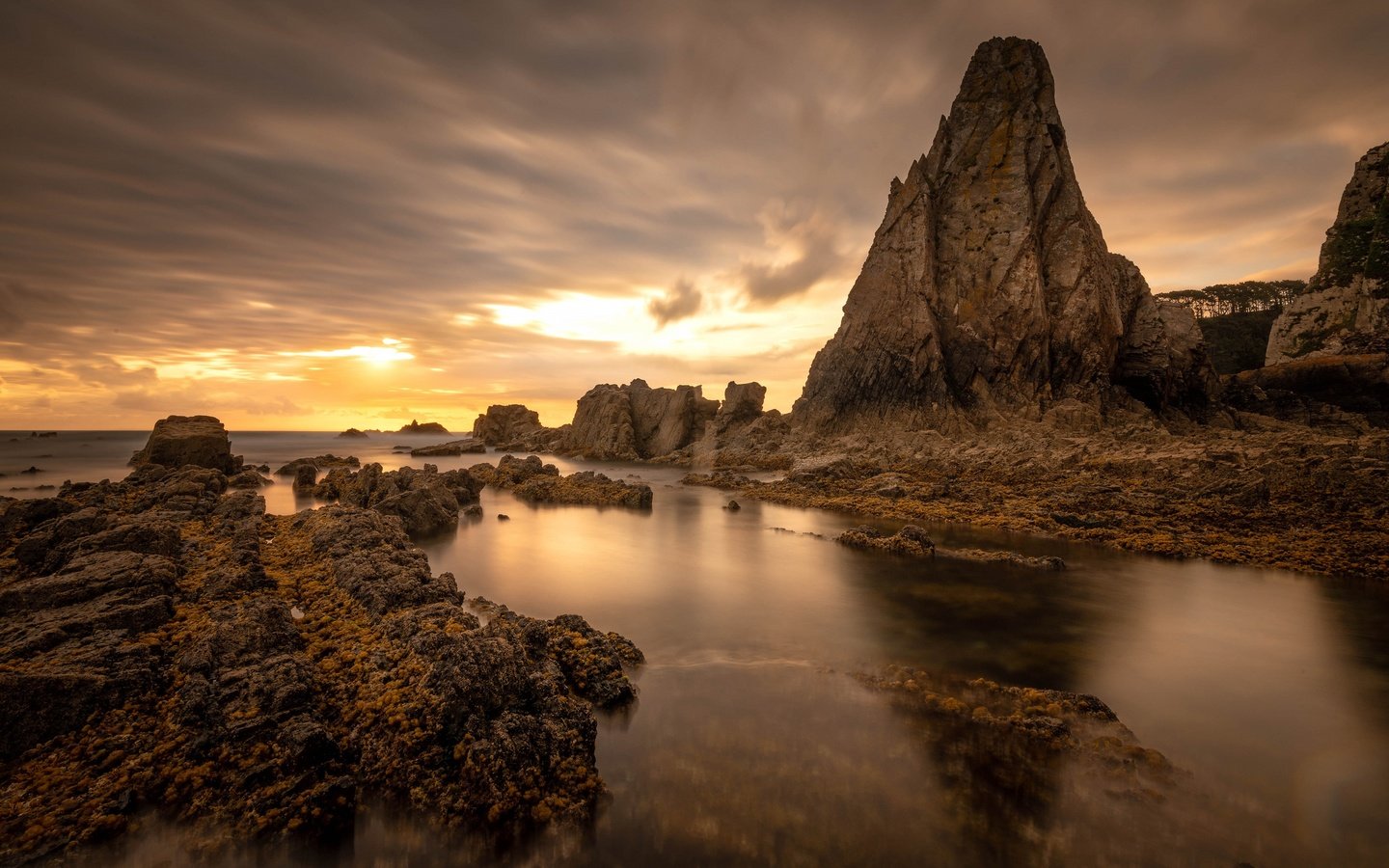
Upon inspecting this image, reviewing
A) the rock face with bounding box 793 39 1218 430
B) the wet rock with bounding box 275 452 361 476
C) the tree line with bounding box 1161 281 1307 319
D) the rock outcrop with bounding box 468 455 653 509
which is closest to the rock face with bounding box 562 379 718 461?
the rock face with bounding box 793 39 1218 430

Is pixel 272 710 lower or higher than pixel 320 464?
lower

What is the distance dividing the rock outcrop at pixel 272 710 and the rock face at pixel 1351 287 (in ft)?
223

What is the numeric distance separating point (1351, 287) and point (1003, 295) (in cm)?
3187

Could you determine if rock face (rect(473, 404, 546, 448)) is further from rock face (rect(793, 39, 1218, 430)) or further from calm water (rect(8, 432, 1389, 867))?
calm water (rect(8, 432, 1389, 867))

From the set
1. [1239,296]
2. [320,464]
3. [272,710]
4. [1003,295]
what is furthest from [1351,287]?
[320,464]

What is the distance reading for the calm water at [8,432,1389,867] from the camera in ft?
22.4

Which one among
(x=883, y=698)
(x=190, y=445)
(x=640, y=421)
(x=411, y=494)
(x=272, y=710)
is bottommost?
(x=883, y=698)

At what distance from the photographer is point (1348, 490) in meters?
22.0

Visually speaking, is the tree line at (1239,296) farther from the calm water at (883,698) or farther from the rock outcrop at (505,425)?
the rock outcrop at (505,425)

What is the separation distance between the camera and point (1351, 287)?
50.4 m

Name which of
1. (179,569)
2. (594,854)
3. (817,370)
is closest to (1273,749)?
(594,854)

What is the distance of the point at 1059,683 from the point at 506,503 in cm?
3333

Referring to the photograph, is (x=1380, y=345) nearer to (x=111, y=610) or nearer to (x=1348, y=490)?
(x=1348, y=490)

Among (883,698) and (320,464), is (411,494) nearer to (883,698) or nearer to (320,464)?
(883,698)
